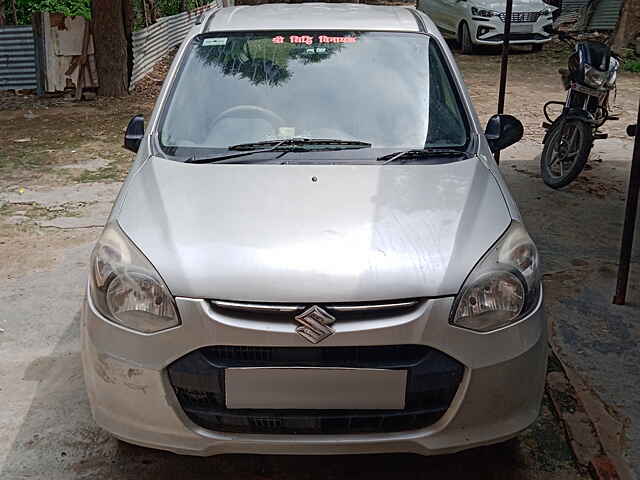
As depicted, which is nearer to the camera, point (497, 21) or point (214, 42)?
point (214, 42)

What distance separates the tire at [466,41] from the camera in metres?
15.2

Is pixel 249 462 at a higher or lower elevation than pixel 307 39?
lower

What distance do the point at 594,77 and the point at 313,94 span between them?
13.7 feet

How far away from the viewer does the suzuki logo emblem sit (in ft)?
8.17

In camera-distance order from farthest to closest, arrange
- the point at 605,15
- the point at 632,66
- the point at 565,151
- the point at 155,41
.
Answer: the point at 605,15
the point at 632,66
the point at 155,41
the point at 565,151

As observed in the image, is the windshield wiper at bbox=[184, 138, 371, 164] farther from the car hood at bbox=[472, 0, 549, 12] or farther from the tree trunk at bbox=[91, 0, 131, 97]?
the car hood at bbox=[472, 0, 549, 12]

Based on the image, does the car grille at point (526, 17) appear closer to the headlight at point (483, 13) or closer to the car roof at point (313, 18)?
the headlight at point (483, 13)

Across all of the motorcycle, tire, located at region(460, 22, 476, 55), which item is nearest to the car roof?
the motorcycle

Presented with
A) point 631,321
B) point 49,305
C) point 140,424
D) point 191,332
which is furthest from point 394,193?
point 49,305

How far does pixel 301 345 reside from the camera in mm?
2494

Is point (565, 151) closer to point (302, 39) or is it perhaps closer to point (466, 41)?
point (302, 39)

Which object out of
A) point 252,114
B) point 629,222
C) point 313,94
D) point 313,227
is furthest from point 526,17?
point 313,227

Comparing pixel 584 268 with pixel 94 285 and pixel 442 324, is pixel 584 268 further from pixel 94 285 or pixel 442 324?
pixel 94 285

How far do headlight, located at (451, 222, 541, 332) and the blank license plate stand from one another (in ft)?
1.01
